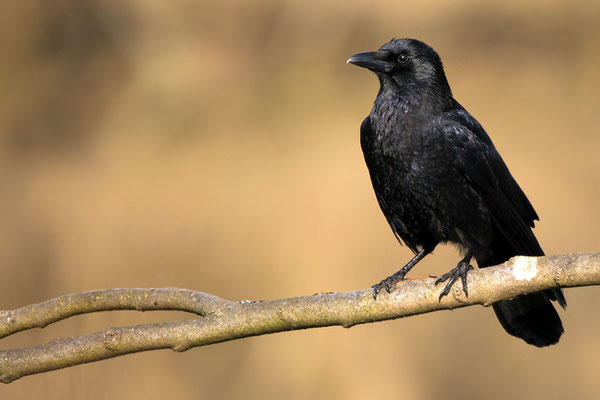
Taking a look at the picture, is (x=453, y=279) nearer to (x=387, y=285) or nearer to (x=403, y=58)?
(x=387, y=285)

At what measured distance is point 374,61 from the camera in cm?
362

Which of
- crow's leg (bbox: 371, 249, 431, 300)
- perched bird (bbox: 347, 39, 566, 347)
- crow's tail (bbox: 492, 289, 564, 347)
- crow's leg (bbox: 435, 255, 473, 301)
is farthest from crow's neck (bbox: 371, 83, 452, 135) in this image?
crow's tail (bbox: 492, 289, 564, 347)

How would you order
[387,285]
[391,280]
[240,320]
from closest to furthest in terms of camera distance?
[240,320], [387,285], [391,280]

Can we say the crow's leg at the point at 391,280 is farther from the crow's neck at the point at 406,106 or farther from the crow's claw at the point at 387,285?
the crow's neck at the point at 406,106

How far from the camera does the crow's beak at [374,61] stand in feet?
11.9

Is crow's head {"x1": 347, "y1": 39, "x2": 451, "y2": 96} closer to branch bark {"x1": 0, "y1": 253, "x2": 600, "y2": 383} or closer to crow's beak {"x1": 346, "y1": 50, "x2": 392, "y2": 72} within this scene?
crow's beak {"x1": 346, "y1": 50, "x2": 392, "y2": 72}

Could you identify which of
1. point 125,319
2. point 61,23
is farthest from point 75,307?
point 61,23

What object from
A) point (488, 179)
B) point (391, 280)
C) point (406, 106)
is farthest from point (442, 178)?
point (391, 280)

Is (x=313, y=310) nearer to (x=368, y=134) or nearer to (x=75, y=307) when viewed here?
(x=75, y=307)

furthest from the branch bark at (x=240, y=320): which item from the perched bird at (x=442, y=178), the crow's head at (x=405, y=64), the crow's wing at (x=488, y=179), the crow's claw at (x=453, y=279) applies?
the crow's head at (x=405, y=64)

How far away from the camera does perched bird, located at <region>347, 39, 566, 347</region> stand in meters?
3.34

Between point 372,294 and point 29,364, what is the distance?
116 centimetres

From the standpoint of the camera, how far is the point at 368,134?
3512 millimetres

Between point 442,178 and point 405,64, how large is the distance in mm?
637
